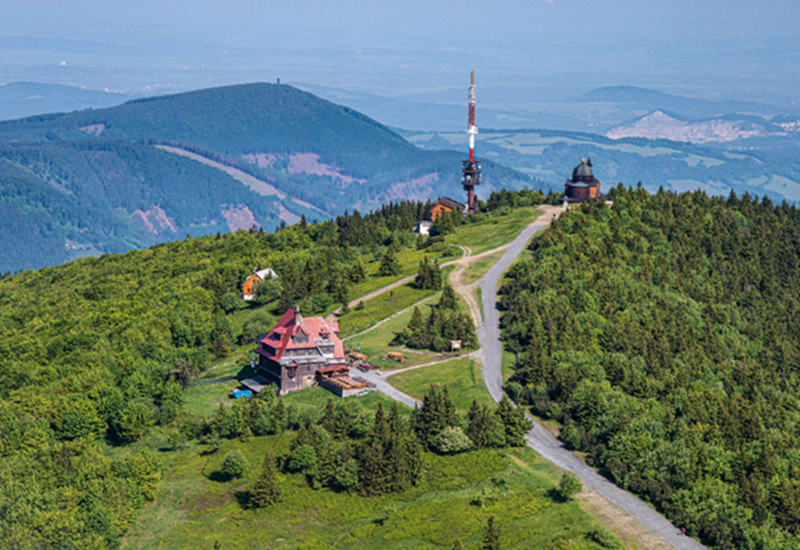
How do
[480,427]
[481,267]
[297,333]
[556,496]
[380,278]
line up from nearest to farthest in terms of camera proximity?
[556,496], [480,427], [297,333], [380,278], [481,267]

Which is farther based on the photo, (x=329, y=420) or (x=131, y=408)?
(x=131, y=408)

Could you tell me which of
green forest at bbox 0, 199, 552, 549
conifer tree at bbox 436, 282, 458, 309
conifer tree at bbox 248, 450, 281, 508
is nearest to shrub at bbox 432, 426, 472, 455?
green forest at bbox 0, 199, 552, 549

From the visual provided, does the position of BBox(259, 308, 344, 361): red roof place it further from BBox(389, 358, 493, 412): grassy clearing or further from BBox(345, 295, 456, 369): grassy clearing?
BBox(389, 358, 493, 412): grassy clearing

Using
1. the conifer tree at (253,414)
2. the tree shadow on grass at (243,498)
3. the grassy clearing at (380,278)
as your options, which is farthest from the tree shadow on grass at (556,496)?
the grassy clearing at (380,278)

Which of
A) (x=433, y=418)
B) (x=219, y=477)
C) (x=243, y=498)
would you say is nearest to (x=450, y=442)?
(x=433, y=418)

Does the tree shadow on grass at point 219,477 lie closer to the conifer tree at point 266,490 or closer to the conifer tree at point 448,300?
the conifer tree at point 266,490

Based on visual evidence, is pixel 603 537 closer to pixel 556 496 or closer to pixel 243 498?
pixel 556 496
